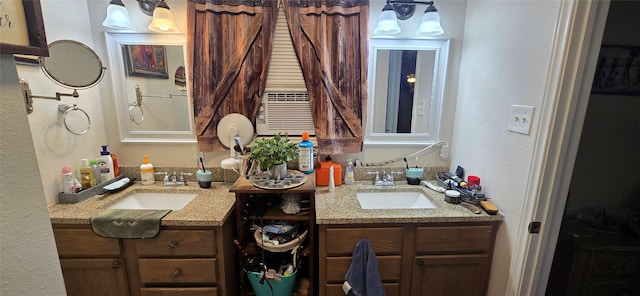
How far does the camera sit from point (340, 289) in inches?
58.3

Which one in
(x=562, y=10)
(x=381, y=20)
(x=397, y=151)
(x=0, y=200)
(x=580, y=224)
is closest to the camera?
(x=0, y=200)

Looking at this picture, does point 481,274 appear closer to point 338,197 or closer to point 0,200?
point 338,197

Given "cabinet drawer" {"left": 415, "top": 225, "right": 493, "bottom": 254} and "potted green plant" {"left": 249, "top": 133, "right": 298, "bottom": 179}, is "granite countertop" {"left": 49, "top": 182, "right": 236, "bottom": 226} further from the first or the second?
"cabinet drawer" {"left": 415, "top": 225, "right": 493, "bottom": 254}

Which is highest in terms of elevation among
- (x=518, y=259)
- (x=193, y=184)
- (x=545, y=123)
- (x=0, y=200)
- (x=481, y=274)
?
(x=545, y=123)

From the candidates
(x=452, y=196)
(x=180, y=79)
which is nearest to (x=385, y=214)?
(x=452, y=196)

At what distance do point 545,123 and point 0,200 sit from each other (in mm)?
1611

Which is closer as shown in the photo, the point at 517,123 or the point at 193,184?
the point at 517,123

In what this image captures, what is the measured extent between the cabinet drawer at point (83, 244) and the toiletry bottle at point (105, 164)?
422 mm

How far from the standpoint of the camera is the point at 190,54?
1667mm

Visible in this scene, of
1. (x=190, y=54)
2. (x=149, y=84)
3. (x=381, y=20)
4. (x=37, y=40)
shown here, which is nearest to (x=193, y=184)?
(x=149, y=84)

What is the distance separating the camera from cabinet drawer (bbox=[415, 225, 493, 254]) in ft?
4.67

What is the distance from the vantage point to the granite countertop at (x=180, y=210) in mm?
1365

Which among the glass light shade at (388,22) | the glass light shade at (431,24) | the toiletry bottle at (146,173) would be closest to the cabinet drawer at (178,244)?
the toiletry bottle at (146,173)

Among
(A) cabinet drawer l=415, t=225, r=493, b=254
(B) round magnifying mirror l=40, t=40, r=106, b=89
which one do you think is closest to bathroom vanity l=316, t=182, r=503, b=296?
(A) cabinet drawer l=415, t=225, r=493, b=254
